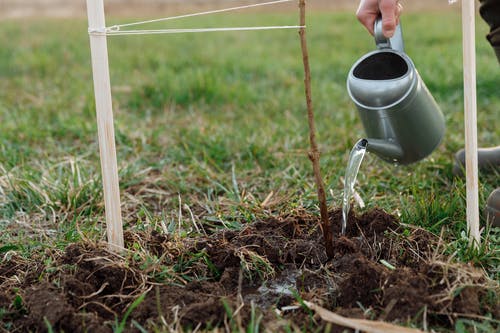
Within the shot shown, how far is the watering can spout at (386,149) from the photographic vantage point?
2.15 metres

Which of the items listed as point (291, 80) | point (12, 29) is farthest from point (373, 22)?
point (12, 29)

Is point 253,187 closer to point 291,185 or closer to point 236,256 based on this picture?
point 291,185

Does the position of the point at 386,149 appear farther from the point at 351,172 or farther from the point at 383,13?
the point at 383,13

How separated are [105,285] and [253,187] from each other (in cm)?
111

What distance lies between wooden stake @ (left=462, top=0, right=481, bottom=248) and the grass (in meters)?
0.08

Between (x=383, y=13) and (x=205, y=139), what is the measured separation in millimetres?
1433

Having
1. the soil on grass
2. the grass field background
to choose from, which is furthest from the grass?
the soil on grass

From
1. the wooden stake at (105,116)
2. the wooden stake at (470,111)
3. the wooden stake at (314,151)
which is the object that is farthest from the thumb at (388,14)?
the wooden stake at (105,116)

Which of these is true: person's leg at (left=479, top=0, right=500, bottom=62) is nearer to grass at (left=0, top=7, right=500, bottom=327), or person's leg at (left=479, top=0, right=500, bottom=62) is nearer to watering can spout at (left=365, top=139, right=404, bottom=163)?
grass at (left=0, top=7, right=500, bottom=327)

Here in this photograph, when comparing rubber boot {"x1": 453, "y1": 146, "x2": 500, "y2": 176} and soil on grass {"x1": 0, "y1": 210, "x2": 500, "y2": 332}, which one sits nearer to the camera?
soil on grass {"x1": 0, "y1": 210, "x2": 500, "y2": 332}

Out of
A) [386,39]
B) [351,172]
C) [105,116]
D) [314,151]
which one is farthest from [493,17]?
A: [105,116]

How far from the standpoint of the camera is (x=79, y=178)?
9.00ft

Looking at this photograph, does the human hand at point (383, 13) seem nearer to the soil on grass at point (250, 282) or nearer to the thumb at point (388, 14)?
the thumb at point (388, 14)

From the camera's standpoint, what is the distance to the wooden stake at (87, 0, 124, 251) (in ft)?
6.10
